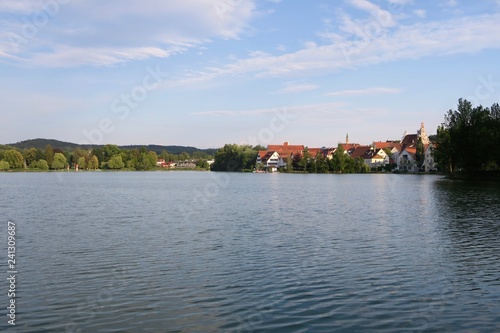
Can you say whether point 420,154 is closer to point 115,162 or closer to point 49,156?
point 115,162

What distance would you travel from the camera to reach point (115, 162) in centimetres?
19250

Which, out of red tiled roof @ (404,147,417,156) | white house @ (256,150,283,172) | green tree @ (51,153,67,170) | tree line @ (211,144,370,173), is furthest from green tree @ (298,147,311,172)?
green tree @ (51,153,67,170)

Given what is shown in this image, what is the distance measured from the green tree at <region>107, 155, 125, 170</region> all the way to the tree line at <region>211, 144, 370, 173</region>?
1448 inches

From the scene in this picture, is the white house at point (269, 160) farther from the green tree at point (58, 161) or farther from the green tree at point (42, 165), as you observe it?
the green tree at point (42, 165)

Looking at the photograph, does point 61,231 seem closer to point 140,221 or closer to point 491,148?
point 140,221

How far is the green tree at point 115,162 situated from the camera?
192 m

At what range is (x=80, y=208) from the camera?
35781mm

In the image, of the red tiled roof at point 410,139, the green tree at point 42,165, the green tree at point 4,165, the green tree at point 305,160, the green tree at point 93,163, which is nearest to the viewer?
the green tree at point 305,160

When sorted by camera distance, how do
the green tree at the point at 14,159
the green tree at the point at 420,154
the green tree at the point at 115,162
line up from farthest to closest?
the green tree at the point at 115,162 < the green tree at the point at 14,159 < the green tree at the point at 420,154

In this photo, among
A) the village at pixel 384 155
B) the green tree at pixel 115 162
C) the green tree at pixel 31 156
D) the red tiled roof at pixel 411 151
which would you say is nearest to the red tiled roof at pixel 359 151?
the village at pixel 384 155

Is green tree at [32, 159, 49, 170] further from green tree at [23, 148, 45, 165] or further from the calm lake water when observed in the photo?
the calm lake water

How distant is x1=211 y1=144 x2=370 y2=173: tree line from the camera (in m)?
135

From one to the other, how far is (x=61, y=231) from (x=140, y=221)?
498 cm

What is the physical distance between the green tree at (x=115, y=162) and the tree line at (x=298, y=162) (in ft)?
121
